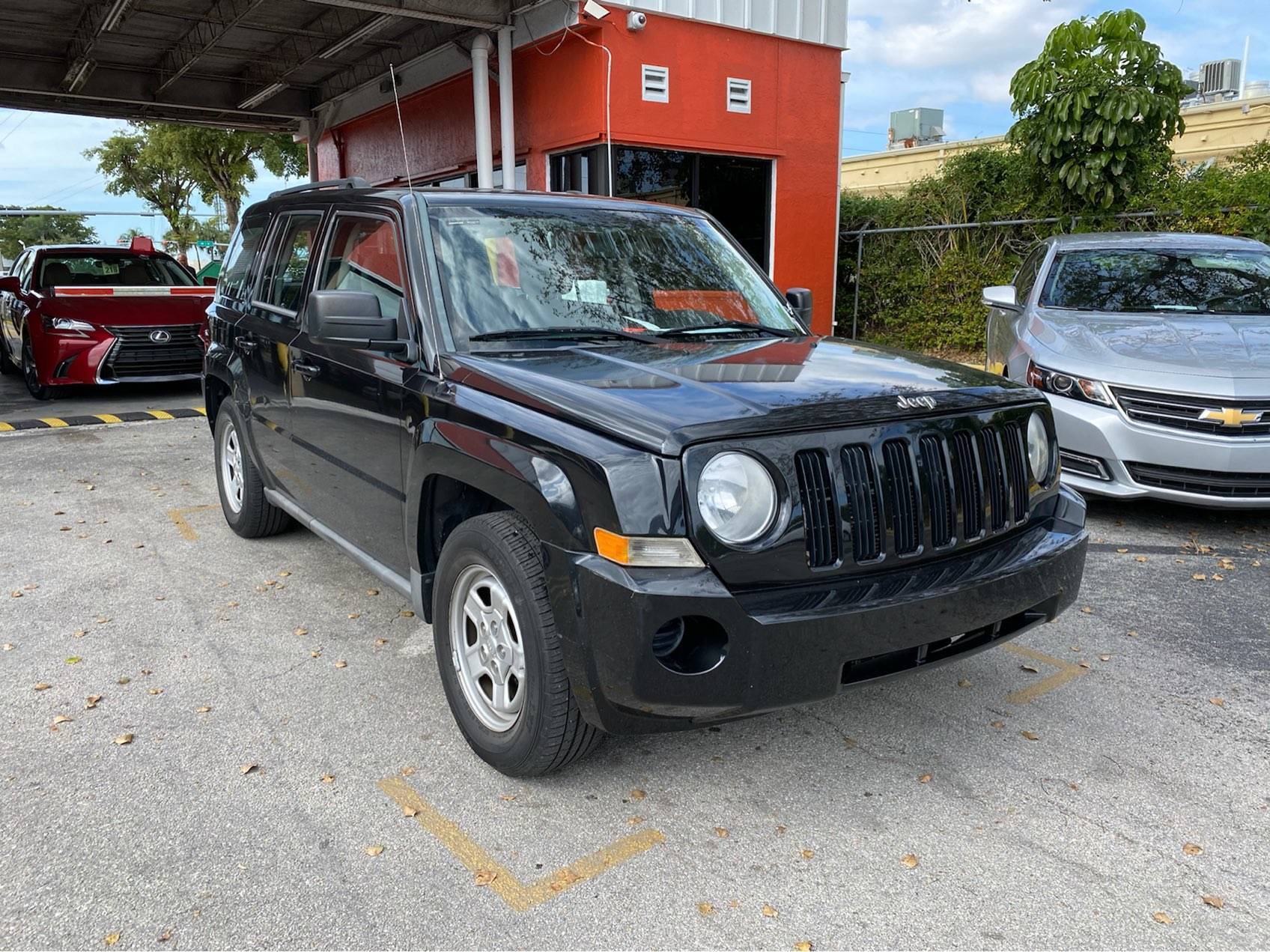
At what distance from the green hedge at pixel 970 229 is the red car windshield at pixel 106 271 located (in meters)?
9.47

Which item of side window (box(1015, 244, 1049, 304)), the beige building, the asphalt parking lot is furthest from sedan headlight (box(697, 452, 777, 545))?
the beige building

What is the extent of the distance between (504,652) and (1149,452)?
13.8 feet

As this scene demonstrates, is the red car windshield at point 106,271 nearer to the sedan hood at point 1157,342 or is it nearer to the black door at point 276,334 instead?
the black door at point 276,334

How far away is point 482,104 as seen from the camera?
42.2 ft

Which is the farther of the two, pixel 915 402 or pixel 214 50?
pixel 214 50

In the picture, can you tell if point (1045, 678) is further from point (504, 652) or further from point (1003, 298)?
point (1003, 298)

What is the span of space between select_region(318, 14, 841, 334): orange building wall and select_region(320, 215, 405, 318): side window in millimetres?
8423

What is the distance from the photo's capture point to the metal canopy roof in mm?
13805

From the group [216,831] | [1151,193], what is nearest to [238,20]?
[1151,193]

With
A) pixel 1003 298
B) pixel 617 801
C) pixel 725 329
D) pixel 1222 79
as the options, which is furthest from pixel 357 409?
pixel 1222 79

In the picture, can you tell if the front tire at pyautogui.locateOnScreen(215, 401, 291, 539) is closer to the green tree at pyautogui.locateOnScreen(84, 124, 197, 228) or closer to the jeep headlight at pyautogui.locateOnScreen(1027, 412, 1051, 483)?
the jeep headlight at pyautogui.locateOnScreen(1027, 412, 1051, 483)

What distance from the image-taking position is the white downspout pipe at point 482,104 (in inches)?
504

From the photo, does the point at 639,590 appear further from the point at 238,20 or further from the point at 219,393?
the point at 238,20

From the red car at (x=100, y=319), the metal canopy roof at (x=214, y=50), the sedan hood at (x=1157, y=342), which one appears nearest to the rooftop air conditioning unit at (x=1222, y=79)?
the metal canopy roof at (x=214, y=50)
